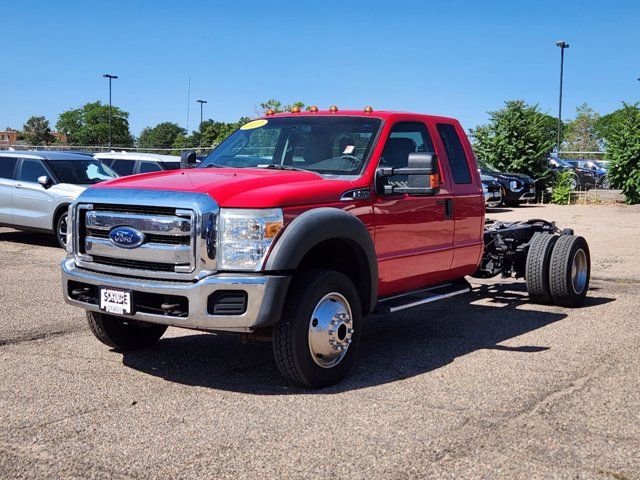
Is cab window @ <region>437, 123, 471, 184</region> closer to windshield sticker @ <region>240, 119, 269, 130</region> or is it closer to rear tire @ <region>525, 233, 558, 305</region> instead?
windshield sticker @ <region>240, 119, 269, 130</region>

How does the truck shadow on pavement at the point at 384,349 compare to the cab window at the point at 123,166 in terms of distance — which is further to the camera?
the cab window at the point at 123,166

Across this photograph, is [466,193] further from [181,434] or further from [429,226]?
[181,434]

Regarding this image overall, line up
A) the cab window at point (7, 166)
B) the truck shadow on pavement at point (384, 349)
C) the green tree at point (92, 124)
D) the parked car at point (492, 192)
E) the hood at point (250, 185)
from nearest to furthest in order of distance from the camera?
the hood at point (250, 185) < the truck shadow on pavement at point (384, 349) < the cab window at point (7, 166) < the parked car at point (492, 192) < the green tree at point (92, 124)

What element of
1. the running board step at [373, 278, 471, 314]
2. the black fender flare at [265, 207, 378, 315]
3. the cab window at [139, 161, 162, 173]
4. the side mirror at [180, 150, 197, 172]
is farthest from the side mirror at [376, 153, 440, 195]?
the cab window at [139, 161, 162, 173]

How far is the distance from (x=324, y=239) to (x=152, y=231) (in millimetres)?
1138

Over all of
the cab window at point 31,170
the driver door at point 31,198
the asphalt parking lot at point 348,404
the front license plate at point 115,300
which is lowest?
the asphalt parking lot at point 348,404

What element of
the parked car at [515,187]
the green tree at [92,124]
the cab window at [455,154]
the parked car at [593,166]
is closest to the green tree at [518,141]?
the parked car at [515,187]

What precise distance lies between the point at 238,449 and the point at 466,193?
149 inches

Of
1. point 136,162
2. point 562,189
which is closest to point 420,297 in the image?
point 136,162

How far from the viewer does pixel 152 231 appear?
5434 mm

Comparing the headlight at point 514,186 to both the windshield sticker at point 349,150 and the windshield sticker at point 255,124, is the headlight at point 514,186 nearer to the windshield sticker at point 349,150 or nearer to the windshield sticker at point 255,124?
the windshield sticker at point 255,124

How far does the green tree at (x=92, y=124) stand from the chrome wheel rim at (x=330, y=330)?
117 metres

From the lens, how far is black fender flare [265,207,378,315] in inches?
208

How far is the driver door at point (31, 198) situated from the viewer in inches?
552
